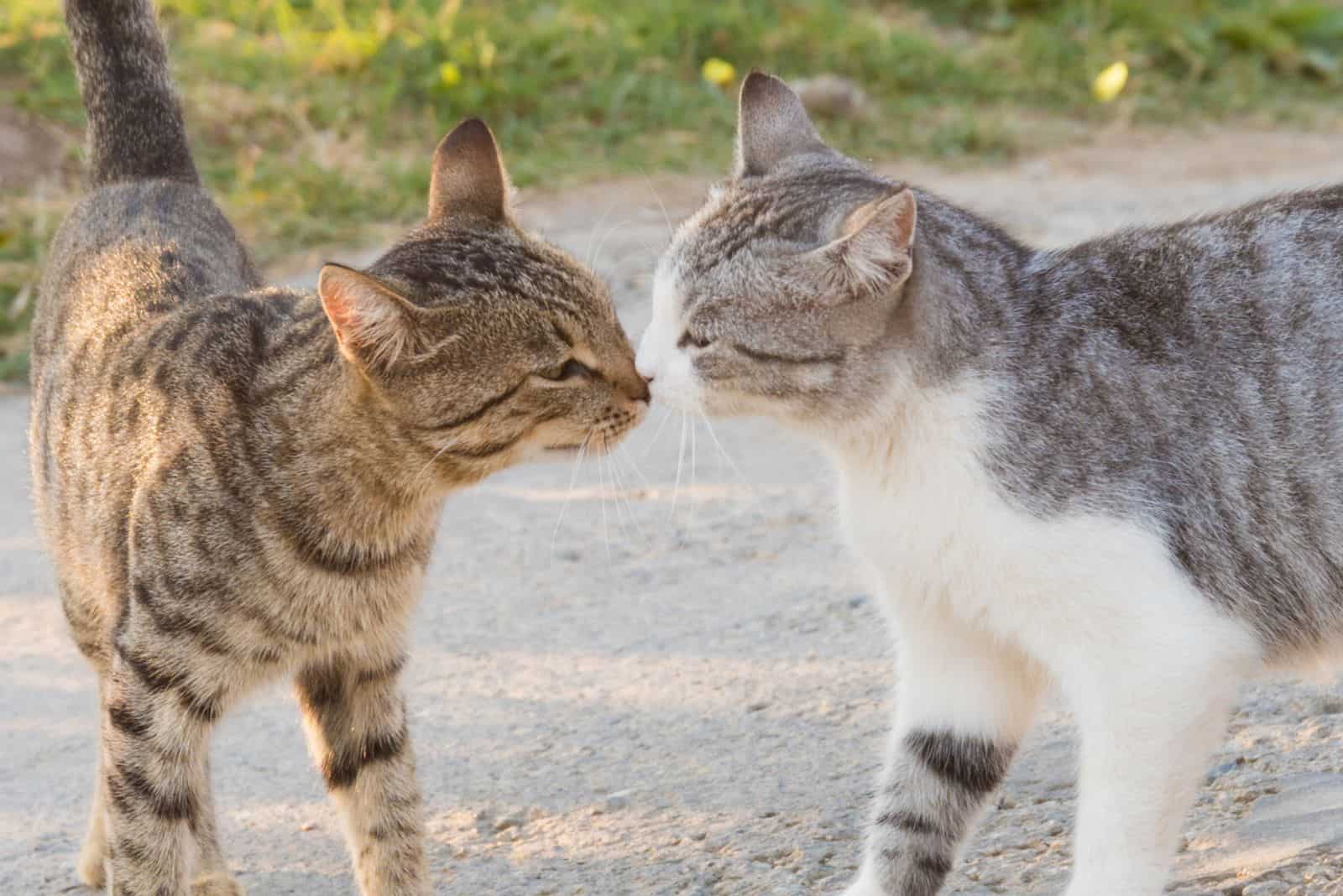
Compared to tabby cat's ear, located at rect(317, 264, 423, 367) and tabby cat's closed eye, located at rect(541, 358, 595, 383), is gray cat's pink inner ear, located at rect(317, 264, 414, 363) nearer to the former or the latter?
tabby cat's ear, located at rect(317, 264, 423, 367)

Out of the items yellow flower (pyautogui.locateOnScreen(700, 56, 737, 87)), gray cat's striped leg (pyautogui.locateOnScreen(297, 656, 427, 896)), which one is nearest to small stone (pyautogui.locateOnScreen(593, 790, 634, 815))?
gray cat's striped leg (pyautogui.locateOnScreen(297, 656, 427, 896))

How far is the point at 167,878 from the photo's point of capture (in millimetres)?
3137

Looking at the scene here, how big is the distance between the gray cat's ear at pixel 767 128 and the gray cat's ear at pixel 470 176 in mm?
503

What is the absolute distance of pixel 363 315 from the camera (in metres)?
2.96

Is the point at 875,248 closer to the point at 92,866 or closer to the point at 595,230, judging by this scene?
the point at 92,866

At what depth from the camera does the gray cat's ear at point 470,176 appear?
345 cm

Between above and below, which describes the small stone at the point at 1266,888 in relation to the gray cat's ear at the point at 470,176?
below

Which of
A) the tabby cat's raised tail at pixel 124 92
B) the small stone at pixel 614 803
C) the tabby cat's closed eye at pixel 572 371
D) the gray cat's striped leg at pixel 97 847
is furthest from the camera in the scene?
the tabby cat's raised tail at pixel 124 92

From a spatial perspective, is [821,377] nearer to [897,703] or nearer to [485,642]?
[897,703]

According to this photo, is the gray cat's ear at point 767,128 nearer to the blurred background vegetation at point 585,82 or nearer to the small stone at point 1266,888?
the small stone at point 1266,888

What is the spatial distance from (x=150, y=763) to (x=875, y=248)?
1615 millimetres

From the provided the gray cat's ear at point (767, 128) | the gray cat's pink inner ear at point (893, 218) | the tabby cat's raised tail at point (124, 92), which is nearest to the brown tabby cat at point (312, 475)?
the gray cat's ear at point (767, 128)

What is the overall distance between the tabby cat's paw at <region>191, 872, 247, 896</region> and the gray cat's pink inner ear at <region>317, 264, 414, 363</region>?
119 centimetres

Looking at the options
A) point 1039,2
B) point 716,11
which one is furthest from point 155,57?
point 1039,2
